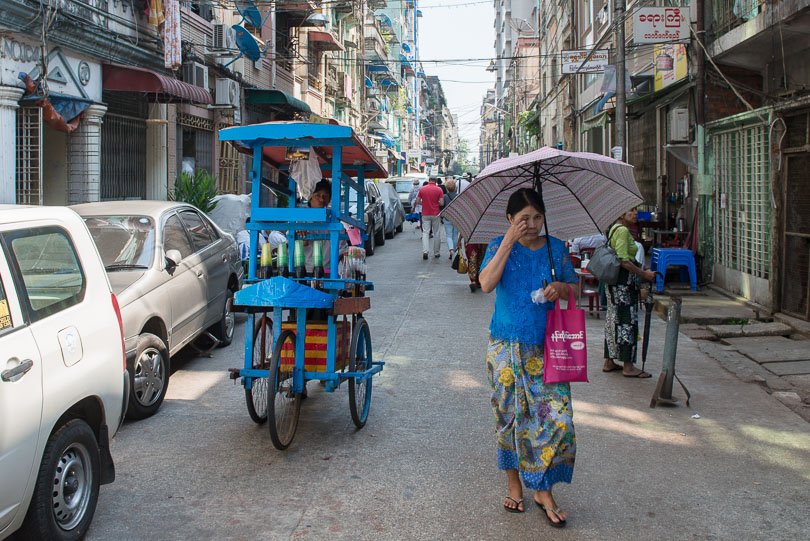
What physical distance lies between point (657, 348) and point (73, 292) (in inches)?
272

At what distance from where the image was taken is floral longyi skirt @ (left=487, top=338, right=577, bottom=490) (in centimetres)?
430

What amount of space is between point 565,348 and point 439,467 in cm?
143

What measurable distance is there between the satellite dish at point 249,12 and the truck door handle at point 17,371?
18.5 metres

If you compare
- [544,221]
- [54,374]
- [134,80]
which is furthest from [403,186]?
[54,374]

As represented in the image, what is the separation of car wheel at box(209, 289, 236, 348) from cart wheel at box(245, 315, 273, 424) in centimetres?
297

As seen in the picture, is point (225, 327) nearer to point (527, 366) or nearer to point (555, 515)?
point (527, 366)

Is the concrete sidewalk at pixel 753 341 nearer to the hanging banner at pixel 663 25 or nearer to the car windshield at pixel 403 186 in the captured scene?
the hanging banner at pixel 663 25

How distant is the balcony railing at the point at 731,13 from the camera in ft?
36.5

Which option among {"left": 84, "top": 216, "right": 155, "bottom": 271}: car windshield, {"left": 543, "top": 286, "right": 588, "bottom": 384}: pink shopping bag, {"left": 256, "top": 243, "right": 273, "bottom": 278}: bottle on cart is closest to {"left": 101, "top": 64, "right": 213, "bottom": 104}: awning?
{"left": 84, "top": 216, "right": 155, "bottom": 271}: car windshield

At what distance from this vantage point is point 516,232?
432 centimetres

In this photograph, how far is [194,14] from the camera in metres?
19.0

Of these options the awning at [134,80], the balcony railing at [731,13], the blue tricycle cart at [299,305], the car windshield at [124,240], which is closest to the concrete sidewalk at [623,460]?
the blue tricycle cart at [299,305]

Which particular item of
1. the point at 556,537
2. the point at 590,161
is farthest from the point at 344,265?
the point at 556,537

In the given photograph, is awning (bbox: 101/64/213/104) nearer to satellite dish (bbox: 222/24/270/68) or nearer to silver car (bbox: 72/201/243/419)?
satellite dish (bbox: 222/24/270/68)
